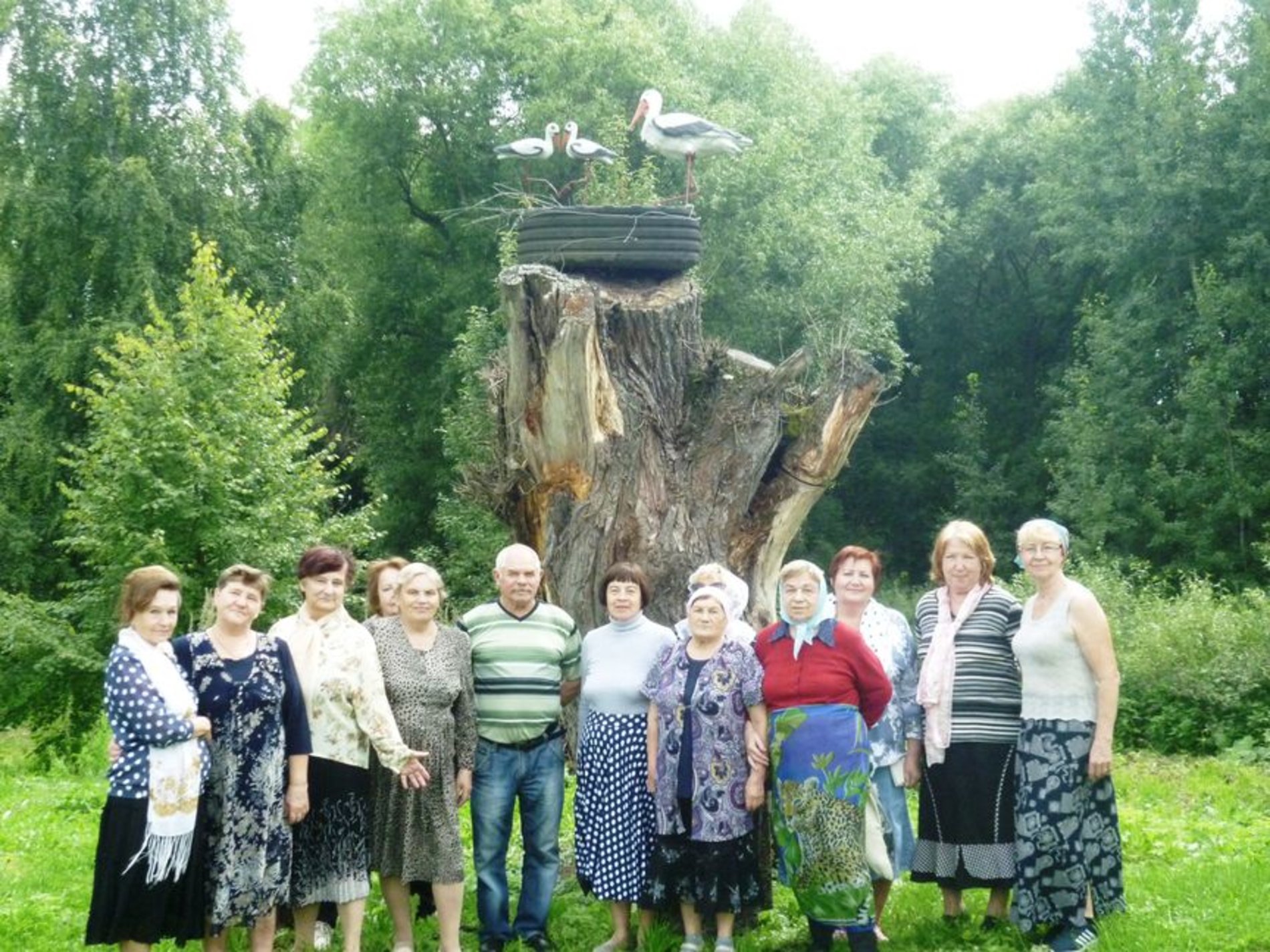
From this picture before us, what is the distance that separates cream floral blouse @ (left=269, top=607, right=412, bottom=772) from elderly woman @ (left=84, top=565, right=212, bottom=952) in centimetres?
46

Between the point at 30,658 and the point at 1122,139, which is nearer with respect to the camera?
the point at 30,658

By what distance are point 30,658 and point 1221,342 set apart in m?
15.1

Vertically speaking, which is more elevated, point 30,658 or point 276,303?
point 276,303

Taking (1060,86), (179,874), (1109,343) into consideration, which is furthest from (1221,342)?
(179,874)

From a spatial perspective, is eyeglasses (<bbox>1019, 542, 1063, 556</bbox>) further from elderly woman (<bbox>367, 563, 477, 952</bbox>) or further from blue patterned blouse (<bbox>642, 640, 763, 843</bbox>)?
elderly woman (<bbox>367, 563, 477, 952</bbox>)

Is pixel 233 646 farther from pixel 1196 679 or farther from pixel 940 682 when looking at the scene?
pixel 1196 679

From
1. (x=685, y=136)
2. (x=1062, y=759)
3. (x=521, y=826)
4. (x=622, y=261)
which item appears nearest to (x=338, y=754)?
(x=521, y=826)

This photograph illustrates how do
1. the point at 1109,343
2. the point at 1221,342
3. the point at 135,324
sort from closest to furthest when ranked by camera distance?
the point at 135,324 < the point at 1221,342 < the point at 1109,343

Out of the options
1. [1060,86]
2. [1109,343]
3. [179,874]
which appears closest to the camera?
[179,874]

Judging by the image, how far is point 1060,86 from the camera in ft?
88.1

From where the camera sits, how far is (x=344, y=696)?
530cm

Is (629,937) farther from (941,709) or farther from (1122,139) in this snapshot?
(1122,139)

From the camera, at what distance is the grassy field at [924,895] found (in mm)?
5750

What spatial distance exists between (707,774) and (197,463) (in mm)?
10583
